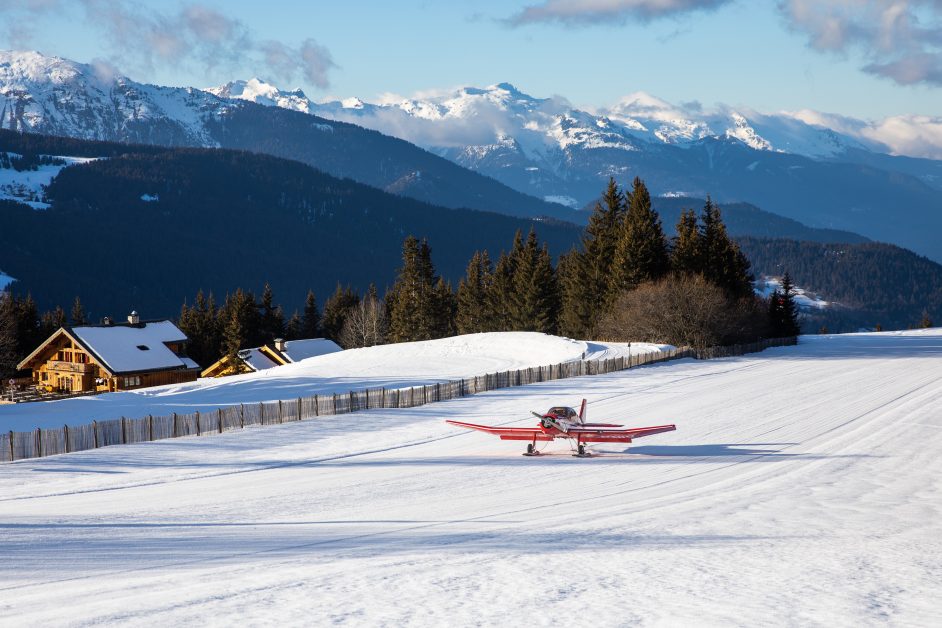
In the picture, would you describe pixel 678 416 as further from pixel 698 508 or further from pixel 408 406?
pixel 698 508

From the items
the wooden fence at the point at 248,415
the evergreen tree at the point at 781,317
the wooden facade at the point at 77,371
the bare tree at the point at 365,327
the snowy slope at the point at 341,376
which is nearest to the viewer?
the wooden fence at the point at 248,415

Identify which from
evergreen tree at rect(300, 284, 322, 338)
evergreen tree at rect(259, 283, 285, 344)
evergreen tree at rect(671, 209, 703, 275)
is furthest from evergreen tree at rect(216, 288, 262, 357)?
evergreen tree at rect(671, 209, 703, 275)

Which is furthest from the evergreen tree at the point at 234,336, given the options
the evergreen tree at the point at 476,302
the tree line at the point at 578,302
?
the evergreen tree at the point at 476,302

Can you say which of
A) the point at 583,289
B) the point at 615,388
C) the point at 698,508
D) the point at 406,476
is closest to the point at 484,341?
the point at 583,289

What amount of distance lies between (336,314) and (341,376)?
6051 centimetres

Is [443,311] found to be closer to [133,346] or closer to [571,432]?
[133,346]

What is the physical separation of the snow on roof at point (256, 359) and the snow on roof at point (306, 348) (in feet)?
7.52

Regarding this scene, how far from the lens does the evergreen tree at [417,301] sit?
3813 inches

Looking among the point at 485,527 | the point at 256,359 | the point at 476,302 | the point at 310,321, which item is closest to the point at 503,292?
the point at 476,302

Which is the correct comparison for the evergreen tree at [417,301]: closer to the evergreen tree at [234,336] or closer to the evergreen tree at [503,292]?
the evergreen tree at [503,292]

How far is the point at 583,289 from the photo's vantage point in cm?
8625

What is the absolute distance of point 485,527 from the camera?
20.0m

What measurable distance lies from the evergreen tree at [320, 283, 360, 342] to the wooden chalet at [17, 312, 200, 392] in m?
33.0

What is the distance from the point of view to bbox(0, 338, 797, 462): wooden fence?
31.1 m
